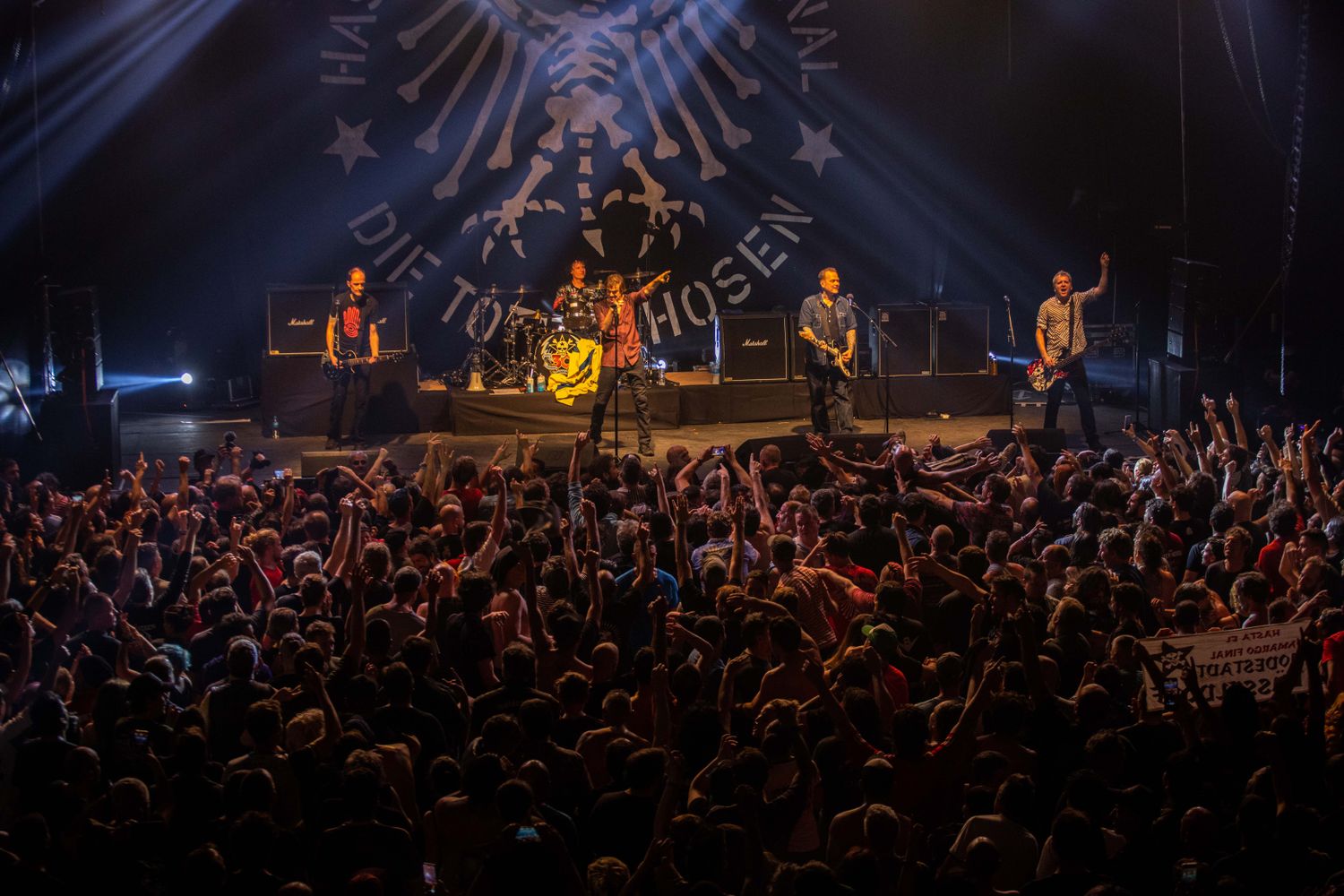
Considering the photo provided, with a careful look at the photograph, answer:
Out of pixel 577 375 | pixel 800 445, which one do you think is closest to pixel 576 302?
pixel 577 375

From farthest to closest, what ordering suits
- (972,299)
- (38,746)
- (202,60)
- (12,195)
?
(972,299), (202,60), (12,195), (38,746)

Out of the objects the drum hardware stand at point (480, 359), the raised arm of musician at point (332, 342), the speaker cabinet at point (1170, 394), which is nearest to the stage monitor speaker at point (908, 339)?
the speaker cabinet at point (1170, 394)

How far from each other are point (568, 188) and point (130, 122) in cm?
496

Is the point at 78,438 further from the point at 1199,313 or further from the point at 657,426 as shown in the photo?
the point at 1199,313

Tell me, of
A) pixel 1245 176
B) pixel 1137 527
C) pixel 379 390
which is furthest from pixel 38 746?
pixel 1245 176

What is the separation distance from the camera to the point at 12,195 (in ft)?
45.9

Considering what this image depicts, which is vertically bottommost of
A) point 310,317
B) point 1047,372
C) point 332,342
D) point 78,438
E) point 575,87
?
point 78,438

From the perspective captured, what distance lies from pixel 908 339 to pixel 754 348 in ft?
5.85

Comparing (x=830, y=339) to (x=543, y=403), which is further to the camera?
(x=543, y=403)

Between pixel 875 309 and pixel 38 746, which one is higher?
pixel 875 309

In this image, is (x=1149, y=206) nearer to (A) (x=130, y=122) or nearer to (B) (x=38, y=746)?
(A) (x=130, y=122)

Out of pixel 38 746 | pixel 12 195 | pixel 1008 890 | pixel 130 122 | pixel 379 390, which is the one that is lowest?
pixel 1008 890

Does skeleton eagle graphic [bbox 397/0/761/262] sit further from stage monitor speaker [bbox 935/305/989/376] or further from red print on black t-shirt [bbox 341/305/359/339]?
stage monitor speaker [bbox 935/305/989/376]

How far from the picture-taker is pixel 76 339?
1294 cm
